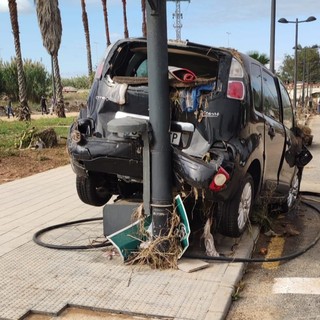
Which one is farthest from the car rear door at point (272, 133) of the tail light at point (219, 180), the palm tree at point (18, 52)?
the palm tree at point (18, 52)

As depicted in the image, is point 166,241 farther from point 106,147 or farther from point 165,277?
point 106,147

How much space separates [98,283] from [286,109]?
4043mm

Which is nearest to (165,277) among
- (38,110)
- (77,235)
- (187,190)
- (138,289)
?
(138,289)

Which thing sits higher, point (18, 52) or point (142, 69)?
point (18, 52)

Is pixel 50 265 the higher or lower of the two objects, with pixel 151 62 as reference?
lower

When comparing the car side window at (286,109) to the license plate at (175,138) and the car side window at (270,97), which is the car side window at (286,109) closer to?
the car side window at (270,97)

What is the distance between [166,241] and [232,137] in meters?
1.18

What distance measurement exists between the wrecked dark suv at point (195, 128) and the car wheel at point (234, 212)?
0.03 feet

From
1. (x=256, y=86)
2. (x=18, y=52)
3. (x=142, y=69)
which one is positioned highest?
(x=18, y=52)

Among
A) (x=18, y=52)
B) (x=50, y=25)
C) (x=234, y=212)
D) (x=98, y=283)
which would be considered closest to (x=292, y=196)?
(x=234, y=212)

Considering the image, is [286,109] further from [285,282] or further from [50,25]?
[50,25]

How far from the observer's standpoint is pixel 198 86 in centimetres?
498

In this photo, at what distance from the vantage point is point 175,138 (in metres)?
4.99

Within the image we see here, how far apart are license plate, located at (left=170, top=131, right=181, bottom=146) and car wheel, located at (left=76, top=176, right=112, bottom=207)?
4.30 ft
